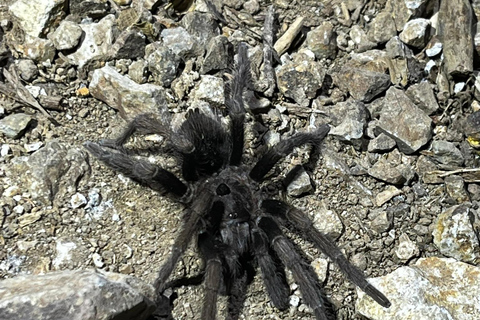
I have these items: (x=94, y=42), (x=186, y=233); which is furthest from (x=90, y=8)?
(x=186, y=233)

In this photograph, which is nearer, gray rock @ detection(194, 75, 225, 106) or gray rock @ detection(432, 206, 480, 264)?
gray rock @ detection(432, 206, 480, 264)

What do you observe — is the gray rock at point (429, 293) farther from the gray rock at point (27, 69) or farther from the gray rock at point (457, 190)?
the gray rock at point (27, 69)

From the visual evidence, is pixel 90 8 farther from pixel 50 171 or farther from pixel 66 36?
pixel 50 171

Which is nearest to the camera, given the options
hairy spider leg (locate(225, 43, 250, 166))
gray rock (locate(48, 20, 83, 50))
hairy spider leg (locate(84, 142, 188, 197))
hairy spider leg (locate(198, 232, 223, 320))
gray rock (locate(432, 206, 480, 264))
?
hairy spider leg (locate(198, 232, 223, 320))

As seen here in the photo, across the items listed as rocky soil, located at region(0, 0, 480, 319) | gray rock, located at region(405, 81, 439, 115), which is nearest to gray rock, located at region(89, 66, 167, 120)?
rocky soil, located at region(0, 0, 480, 319)

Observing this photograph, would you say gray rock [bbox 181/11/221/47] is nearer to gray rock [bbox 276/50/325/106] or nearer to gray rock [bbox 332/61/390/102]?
gray rock [bbox 276/50/325/106]

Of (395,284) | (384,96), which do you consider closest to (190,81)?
(384,96)
